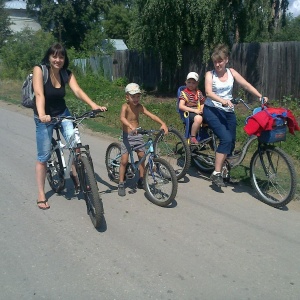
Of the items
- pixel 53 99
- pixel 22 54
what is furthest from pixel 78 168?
pixel 22 54

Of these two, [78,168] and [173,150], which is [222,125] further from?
[78,168]

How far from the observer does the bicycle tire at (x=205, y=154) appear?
6473 millimetres

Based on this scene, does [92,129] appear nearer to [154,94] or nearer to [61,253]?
[61,253]

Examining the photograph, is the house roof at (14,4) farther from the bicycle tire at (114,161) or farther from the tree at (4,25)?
the bicycle tire at (114,161)

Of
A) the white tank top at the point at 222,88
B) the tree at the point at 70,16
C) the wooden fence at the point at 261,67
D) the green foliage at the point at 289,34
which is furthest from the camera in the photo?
the tree at the point at 70,16

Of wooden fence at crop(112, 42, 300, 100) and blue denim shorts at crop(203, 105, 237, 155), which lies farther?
wooden fence at crop(112, 42, 300, 100)

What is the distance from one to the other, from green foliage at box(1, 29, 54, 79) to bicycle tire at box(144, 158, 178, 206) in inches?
866

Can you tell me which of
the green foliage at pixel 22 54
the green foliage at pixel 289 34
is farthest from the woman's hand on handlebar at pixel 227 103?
the green foliage at pixel 289 34

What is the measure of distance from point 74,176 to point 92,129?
5.08m

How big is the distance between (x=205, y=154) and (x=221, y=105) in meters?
0.93

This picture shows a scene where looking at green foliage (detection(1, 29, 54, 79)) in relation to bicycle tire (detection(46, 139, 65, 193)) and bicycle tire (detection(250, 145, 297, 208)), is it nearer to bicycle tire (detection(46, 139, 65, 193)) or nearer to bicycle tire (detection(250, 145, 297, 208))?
bicycle tire (detection(46, 139, 65, 193))

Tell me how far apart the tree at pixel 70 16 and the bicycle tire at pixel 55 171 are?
38.0m

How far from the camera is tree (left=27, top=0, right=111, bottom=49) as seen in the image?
41062 mm

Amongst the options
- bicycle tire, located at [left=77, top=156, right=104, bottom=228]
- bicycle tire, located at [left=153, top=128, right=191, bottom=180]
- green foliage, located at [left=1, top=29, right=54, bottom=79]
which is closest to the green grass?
bicycle tire, located at [left=153, top=128, right=191, bottom=180]
